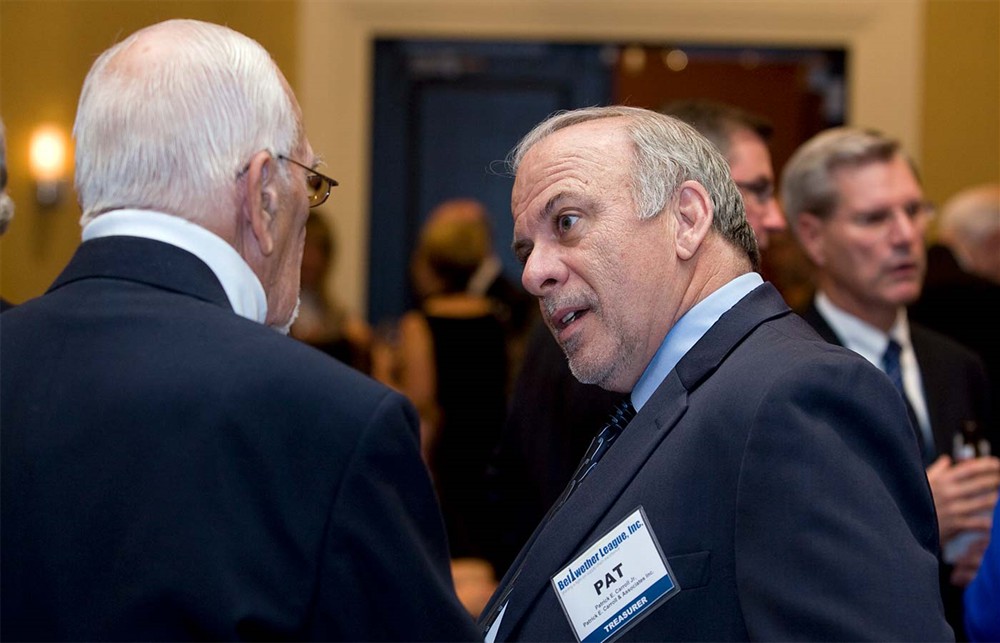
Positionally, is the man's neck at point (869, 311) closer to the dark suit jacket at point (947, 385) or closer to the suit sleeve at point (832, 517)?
the dark suit jacket at point (947, 385)

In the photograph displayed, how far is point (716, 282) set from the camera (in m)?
1.89

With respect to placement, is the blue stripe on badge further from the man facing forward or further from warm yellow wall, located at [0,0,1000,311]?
warm yellow wall, located at [0,0,1000,311]

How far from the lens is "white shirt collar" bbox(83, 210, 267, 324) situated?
1370mm

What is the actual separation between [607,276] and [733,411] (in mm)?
412

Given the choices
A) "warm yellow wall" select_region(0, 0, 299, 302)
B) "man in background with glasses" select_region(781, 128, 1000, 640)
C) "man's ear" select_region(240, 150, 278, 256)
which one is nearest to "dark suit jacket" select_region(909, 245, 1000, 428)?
"man in background with glasses" select_region(781, 128, 1000, 640)

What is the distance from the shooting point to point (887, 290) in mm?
3170

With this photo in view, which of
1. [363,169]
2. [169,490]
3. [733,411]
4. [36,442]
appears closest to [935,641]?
[733,411]

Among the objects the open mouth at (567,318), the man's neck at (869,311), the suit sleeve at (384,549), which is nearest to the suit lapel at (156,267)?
the suit sleeve at (384,549)

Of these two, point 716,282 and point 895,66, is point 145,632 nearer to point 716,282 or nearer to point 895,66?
point 716,282

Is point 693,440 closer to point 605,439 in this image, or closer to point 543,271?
point 605,439

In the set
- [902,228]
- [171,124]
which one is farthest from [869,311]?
[171,124]

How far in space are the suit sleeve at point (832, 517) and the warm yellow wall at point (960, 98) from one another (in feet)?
17.8

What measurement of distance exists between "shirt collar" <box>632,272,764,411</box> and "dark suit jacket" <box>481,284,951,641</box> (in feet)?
0.29

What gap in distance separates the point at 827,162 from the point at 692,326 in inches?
65.8
